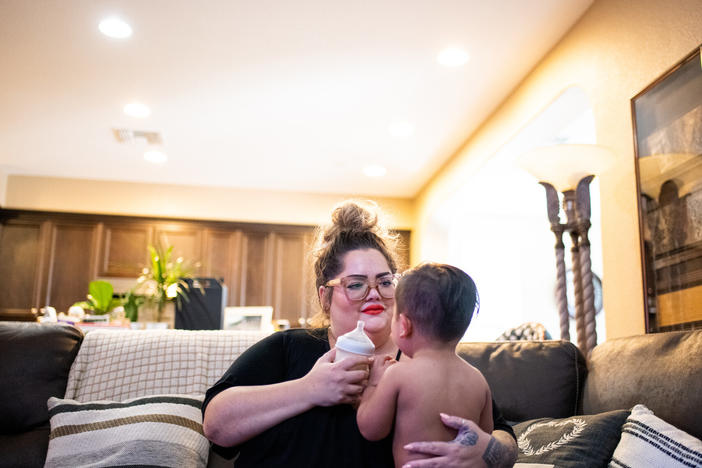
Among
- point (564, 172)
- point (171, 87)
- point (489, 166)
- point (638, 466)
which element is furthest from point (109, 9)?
point (638, 466)

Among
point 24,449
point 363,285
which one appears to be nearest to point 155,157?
point 24,449

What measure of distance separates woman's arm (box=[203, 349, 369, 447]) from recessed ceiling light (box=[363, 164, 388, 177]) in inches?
200

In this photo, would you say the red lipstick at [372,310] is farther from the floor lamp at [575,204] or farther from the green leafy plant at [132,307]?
the green leafy plant at [132,307]

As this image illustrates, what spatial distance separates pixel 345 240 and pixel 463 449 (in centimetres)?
60

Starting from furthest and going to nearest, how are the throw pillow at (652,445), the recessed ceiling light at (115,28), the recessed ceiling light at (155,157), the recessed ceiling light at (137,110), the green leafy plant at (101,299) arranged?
the recessed ceiling light at (155,157)
the recessed ceiling light at (137,110)
the green leafy plant at (101,299)
the recessed ceiling light at (115,28)
the throw pillow at (652,445)

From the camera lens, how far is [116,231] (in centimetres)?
684

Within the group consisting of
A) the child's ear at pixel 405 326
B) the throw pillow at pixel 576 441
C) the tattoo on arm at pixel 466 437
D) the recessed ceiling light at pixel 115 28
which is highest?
the recessed ceiling light at pixel 115 28

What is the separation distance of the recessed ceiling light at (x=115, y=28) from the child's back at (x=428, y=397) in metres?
3.27

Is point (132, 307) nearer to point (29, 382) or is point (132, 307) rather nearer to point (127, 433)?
point (29, 382)

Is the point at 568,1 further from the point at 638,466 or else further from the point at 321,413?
the point at 321,413

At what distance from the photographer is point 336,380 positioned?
1.17 metres

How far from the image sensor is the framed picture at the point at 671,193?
8.33ft

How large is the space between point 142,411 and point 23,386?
0.41 m

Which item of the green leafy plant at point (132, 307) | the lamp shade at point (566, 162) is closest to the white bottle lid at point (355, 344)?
the lamp shade at point (566, 162)
